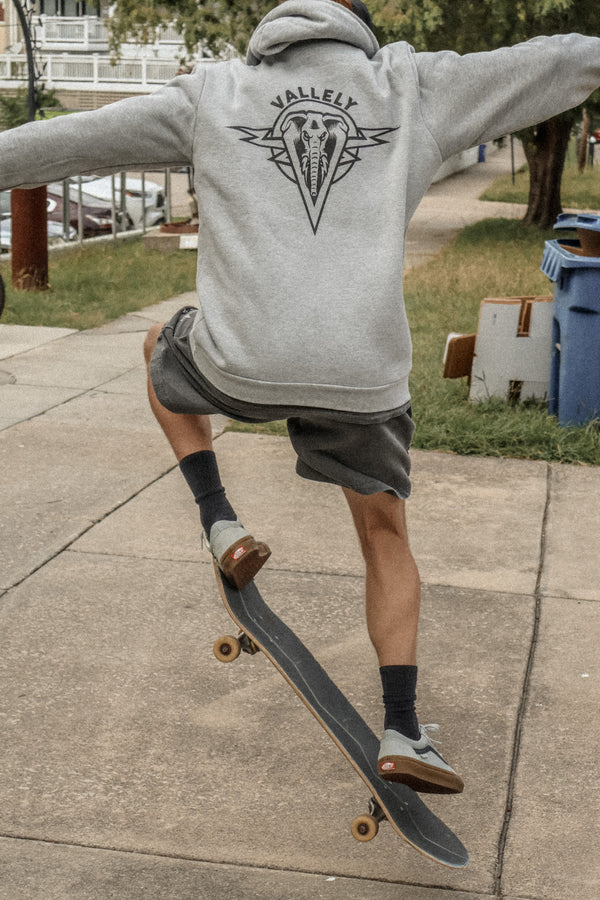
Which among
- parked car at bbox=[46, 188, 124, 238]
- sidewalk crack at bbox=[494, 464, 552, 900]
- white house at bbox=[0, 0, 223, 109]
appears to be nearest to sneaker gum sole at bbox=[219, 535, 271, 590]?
sidewalk crack at bbox=[494, 464, 552, 900]

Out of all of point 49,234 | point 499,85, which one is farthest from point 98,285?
point 499,85

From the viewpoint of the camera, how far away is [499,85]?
2699 millimetres

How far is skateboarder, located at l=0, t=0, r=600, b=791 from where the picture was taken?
8.39 feet

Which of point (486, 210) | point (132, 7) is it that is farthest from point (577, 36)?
point (486, 210)

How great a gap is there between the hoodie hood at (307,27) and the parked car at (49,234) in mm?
13130

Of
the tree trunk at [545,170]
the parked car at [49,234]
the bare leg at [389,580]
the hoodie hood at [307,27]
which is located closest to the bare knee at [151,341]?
the bare leg at [389,580]

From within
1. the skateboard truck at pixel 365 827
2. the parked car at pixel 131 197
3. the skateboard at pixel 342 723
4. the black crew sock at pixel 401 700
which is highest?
the black crew sock at pixel 401 700

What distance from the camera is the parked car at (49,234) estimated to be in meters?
15.5

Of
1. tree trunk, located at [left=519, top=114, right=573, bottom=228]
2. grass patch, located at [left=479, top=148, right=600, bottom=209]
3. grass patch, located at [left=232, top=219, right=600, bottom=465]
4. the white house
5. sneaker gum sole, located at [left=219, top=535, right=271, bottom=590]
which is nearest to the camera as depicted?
sneaker gum sole, located at [left=219, top=535, right=271, bottom=590]

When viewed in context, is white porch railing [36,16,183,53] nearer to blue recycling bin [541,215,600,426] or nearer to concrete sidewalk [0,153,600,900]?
blue recycling bin [541,215,600,426]

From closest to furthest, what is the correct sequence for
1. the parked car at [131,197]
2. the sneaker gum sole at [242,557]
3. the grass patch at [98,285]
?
the sneaker gum sole at [242,557] → the grass patch at [98,285] → the parked car at [131,197]

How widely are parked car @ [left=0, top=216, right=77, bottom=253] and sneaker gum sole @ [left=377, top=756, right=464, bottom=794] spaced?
44.4ft

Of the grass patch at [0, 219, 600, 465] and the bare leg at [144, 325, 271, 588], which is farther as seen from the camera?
the grass patch at [0, 219, 600, 465]

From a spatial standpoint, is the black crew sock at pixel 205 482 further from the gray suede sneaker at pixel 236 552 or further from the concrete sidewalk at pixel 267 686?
the concrete sidewalk at pixel 267 686
